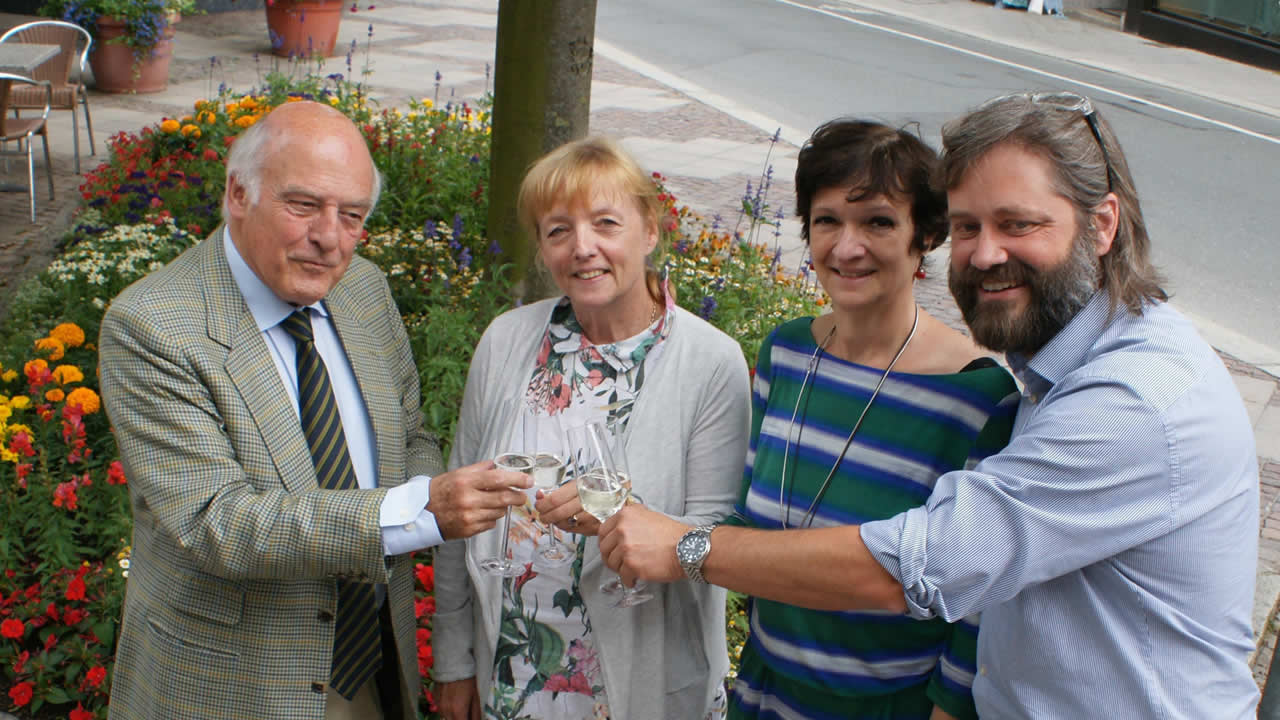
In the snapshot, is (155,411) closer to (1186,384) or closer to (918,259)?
(918,259)

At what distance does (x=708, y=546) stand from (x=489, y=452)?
669 millimetres

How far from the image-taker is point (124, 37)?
11.6 metres

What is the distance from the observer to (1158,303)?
175 centimetres

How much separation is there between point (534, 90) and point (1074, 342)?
136 inches

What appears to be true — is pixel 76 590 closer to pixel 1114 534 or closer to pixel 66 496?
pixel 66 496

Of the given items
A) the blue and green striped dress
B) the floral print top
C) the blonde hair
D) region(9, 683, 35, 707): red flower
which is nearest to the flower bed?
region(9, 683, 35, 707): red flower

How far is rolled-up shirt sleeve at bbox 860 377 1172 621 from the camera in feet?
5.18

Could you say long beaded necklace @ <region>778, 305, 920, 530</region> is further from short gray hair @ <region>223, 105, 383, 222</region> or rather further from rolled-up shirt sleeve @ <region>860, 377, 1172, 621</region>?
short gray hair @ <region>223, 105, 383, 222</region>

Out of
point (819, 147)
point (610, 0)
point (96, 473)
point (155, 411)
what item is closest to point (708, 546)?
point (819, 147)

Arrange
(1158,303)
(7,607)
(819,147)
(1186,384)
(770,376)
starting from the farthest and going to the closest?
(7,607), (770,376), (819,147), (1158,303), (1186,384)

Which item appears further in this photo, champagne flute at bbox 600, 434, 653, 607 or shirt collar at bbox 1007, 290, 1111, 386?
champagne flute at bbox 600, 434, 653, 607

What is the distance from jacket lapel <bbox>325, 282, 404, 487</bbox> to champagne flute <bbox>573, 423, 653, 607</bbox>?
537 mm

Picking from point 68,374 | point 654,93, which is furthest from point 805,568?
point 654,93

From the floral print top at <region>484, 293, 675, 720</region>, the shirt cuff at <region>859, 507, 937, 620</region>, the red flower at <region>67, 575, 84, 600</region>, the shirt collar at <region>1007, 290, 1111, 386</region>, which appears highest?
the shirt collar at <region>1007, 290, 1111, 386</region>
